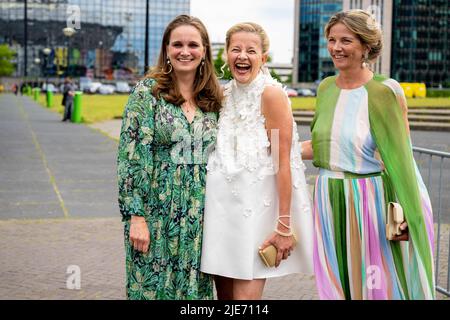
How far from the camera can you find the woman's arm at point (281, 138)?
10.5ft

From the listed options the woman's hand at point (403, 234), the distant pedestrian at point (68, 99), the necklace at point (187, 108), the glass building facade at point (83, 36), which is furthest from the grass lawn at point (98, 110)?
the glass building facade at point (83, 36)

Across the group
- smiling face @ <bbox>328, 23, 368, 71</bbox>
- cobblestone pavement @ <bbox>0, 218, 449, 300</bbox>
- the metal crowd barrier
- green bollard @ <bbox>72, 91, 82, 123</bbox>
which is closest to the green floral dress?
smiling face @ <bbox>328, 23, 368, 71</bbox>

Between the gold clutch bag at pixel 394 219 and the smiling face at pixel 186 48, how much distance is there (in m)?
1.08

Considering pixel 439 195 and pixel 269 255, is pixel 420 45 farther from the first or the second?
pixel 269 255

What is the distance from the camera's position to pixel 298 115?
1142 inches

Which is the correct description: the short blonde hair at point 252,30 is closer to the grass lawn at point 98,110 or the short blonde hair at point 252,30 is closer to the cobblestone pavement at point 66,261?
the cobblestone pavement at point 66,261

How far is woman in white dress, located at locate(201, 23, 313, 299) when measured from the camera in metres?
3.23

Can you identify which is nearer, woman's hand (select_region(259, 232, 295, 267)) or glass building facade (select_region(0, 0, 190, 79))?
woman's hand (select_region(259, 232, 295, 267))

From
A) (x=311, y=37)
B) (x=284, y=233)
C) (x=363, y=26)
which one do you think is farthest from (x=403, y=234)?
(x=311, y=37)

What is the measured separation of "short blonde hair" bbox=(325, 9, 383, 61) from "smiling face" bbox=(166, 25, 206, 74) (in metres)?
0.60

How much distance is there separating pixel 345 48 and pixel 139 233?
1234 mm

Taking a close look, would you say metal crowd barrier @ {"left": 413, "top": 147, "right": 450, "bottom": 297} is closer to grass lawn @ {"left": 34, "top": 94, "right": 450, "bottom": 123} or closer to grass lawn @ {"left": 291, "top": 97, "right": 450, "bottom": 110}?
grass lawn @ {"left": 34, "top": 94, "right": 450, "bottom": 123}

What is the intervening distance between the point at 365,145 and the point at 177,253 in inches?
38.8

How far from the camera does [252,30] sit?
3234 millimetres
